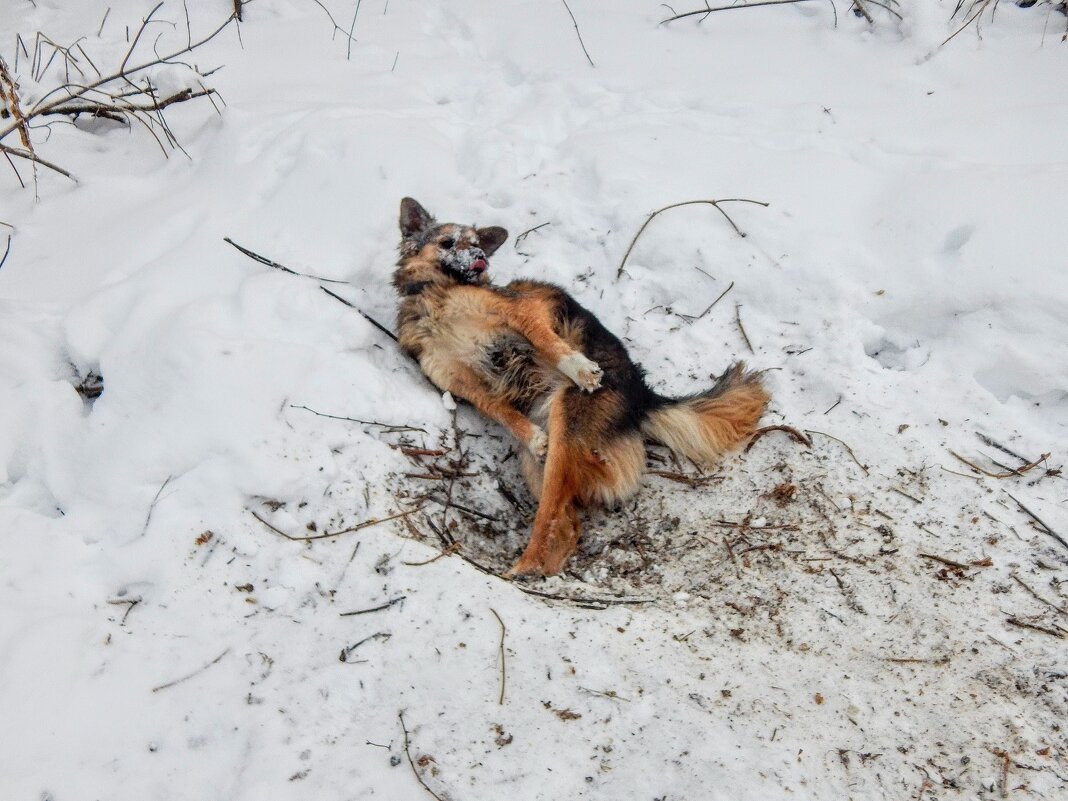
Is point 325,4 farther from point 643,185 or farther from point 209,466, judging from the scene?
point 209,466

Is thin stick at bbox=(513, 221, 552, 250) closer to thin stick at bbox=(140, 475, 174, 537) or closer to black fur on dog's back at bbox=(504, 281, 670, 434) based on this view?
black fur on dog's back at bbox=(504, 281, 670, 434)

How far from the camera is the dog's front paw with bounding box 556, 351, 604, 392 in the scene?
391 centimetres

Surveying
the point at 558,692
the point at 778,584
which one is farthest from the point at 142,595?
the point at 778,584

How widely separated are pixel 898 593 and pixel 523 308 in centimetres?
249

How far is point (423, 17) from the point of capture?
7203 millimetres

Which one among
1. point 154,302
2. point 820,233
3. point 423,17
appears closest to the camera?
point 154,302

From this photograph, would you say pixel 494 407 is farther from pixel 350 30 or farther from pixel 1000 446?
pixel 350 30

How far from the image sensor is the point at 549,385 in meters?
4.22

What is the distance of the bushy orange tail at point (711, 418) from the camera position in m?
3.89

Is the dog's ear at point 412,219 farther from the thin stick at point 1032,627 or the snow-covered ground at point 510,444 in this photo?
the thin stick at point 1032,627

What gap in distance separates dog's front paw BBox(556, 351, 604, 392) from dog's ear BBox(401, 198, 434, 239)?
60.9 inches

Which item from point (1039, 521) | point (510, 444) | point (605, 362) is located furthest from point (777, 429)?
point (510, 444)

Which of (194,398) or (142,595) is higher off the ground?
(194,398)

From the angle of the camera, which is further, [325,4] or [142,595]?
[325,4]
